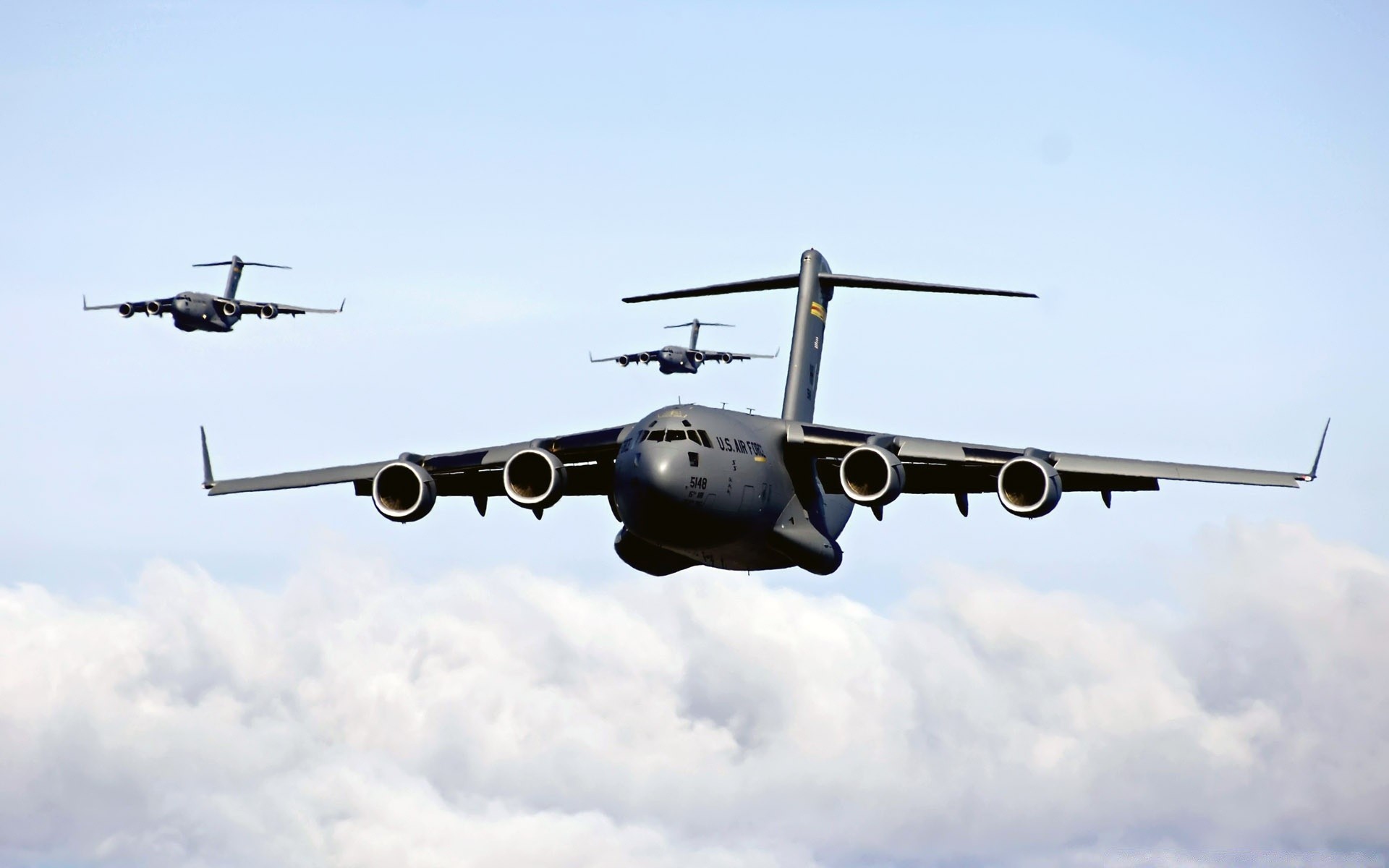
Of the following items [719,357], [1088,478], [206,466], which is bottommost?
[719,357]

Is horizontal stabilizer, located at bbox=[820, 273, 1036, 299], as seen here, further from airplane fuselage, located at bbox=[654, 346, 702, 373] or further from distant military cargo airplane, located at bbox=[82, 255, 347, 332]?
airplane fuselage, located at bbox=[654, 346, 702, 373]

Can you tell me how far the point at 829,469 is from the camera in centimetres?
2770

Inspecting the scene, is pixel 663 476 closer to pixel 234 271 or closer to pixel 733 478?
pixel 733 478

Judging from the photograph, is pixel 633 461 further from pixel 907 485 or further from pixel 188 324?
pixel 188 324

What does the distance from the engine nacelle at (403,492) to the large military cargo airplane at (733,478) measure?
0.07ft

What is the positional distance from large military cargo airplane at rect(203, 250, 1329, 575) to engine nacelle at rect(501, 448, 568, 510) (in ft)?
0.07

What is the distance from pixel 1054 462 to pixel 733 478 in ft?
17.4

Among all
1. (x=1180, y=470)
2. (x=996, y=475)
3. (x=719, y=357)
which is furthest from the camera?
(x=719, y=357)

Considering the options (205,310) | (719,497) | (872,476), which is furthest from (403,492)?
(205,310)

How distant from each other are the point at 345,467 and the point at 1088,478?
42.6ft

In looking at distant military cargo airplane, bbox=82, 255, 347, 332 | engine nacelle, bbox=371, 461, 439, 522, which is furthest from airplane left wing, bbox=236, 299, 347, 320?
engine nacelle, bbox=371, 461, 439, 522

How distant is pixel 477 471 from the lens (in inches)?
1083

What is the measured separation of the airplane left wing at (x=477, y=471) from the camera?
A: 86.4 feet

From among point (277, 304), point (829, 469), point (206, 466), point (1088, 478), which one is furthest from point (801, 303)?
point (277, 304)
